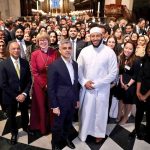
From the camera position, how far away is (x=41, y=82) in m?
3.03

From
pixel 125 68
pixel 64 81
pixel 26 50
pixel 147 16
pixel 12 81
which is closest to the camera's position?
pixel 64 81

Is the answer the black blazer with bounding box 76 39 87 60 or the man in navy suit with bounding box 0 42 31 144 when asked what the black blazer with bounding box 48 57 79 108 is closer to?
the man in navy suit with bounding box 0 42 31 144

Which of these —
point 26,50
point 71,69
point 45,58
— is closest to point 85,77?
point 71,69

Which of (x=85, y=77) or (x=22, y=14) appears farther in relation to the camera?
(x=22, y=14)

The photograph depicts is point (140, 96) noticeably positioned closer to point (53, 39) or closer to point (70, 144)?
point (70, 144)

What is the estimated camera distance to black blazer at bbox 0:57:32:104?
2787 millimetres

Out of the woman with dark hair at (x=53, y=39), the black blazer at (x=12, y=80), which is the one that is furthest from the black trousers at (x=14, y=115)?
the woman with dark hair at (x=53, y=39)

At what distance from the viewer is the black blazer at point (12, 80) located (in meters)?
2.79

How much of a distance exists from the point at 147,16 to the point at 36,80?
13688 millimetres

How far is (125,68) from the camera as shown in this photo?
333cm

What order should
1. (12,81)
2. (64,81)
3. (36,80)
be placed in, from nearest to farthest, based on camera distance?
(64,81) < (12,81) < (36,80)

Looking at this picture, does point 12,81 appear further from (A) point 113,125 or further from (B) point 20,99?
(A) point 113,125

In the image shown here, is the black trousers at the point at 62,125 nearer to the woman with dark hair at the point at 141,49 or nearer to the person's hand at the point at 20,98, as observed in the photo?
the person's hand at the point at 20,98

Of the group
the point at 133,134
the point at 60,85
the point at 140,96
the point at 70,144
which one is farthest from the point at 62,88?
the point at 133,134
